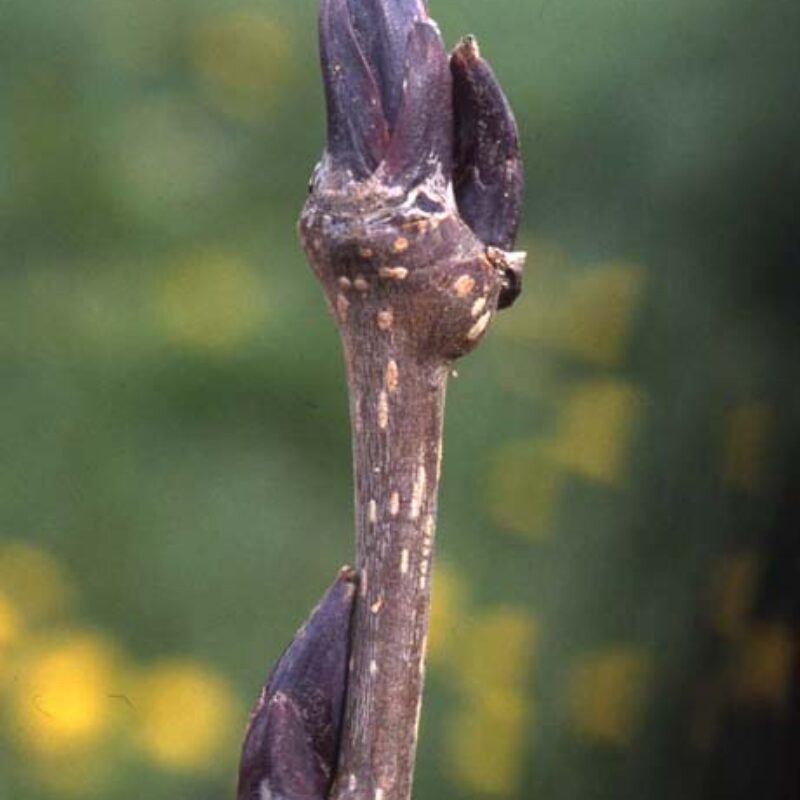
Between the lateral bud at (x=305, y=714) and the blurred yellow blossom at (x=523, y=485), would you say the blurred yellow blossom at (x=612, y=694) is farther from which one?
the lateral bud at (x=305, y=714)

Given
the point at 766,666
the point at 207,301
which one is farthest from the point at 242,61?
the point at 766,666

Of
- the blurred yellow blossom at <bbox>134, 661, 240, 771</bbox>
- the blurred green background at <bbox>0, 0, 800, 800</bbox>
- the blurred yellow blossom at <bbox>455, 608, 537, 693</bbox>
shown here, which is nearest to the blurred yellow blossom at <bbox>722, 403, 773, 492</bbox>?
the blurred green background at <bbox>0, 0, 800, 800</bbox>

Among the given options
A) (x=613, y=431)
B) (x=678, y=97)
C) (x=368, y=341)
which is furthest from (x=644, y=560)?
(x=368, y=341)

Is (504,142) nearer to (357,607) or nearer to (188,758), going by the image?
(357,607)

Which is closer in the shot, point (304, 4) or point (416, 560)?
point (416, 560)

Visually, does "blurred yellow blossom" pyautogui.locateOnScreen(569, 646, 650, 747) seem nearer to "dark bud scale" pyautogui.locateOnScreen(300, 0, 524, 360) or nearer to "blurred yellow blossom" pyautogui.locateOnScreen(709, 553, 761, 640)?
"blurred yellow blossom" pyautogui.locateOnScreen(709, 553, 761, 640)
